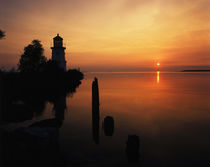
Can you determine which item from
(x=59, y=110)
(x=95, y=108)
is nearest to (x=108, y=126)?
(x=95, y=108)

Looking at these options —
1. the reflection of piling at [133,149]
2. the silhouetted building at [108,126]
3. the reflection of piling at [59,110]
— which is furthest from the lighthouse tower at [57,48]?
the reflection of piling at [133,149]

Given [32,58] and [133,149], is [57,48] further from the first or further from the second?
[133,149]

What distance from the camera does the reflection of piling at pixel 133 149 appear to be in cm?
1148

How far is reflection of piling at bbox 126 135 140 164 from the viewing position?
11.5 m

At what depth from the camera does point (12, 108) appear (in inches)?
766

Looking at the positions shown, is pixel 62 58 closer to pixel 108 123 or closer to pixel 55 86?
pixel 55 86

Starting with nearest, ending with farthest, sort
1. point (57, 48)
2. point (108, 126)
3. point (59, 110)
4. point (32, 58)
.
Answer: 1. point (108, 126)
2. point (59, 110)
3. point (32, 58)
4. point (57, 48)

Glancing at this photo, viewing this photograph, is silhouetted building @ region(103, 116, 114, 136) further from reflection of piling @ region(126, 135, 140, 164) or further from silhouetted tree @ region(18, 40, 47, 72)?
silhouetted tree @ region(18, 40, 47, 72)

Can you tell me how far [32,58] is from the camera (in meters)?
53.7

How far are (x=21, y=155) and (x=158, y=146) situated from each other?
1091cm

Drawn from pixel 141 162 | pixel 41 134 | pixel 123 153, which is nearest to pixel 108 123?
pixel 123 153

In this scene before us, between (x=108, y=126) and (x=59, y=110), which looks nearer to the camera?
(x=108, y=126)

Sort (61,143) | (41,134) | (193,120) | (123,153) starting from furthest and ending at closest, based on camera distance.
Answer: (193,120) → (61,143) → (123,153) → (41,134)

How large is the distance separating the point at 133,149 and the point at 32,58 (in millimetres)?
50494
